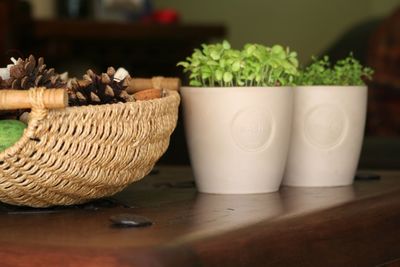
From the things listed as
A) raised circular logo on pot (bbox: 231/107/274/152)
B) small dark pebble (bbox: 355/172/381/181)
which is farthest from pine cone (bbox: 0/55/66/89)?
small dark pebble (bbox: 355/172/381/181)

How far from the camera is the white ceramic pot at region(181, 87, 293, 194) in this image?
1.24 metres

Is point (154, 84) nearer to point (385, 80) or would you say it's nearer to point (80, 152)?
point (80, 152)

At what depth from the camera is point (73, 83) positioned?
3.74 ft

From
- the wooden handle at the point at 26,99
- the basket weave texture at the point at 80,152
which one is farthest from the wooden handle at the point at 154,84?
the wooden handle at the point at 26,99

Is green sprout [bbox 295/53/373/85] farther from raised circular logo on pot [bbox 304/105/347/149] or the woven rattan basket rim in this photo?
the woven rattan basket rim

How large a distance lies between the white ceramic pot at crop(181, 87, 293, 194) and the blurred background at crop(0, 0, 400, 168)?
1181mm

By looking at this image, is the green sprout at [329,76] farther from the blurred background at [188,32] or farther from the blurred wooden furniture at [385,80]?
the blurred wooden furniture at [385,80]

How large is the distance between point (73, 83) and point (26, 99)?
150mm

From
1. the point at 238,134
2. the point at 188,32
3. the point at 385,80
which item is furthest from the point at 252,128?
the point at 188,32

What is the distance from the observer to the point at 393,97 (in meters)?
3.17

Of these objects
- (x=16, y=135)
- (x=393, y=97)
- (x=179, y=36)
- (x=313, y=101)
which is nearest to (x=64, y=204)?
(x=16, y=135)

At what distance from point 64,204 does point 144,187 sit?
251 millimetres

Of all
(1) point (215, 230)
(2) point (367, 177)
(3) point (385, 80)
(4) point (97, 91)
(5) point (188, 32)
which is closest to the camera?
(1) point (215, 230)

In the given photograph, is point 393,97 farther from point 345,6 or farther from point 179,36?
point 345,6
